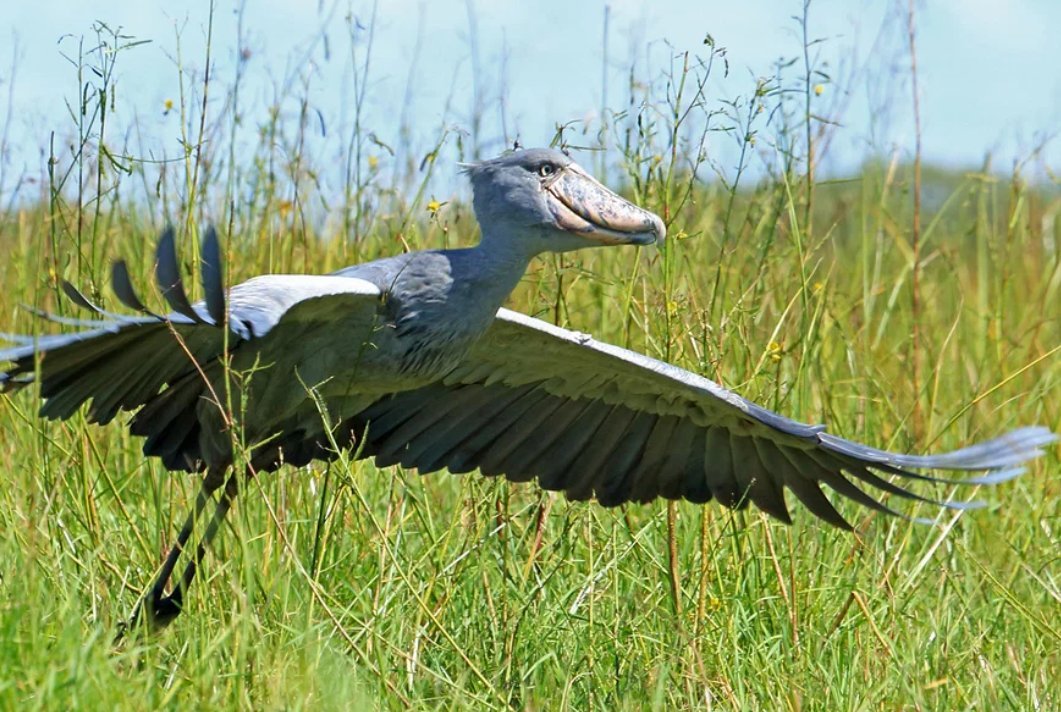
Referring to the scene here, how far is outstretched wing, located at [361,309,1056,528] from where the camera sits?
166 inches

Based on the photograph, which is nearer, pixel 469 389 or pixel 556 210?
pixel 556 210

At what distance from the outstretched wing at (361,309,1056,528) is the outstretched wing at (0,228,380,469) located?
59 cm

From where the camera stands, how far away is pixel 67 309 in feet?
16.3

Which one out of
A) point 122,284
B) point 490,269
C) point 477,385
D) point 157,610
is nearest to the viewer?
point 122,284

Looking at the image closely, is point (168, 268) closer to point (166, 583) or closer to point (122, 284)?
point (122, 284)

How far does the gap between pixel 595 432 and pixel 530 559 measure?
74 centimetres

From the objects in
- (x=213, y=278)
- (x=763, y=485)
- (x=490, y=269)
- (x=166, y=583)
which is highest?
(x=213, y=278)

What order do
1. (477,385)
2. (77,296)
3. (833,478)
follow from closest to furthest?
(77,296), (833,478), (477,385)

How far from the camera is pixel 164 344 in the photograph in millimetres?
3531

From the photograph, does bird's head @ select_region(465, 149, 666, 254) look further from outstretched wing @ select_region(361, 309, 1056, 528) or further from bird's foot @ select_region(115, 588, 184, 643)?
bird's foot @ select_region(115, 588, 184, 643)

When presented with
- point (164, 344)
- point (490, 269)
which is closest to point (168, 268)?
point (164, 344)

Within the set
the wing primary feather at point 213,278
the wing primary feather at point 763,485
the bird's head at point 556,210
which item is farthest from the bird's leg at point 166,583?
the wing primary feather at point 763,485

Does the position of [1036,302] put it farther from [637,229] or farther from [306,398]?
[306,398]

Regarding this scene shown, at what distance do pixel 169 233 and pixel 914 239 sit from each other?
12.9 feet
